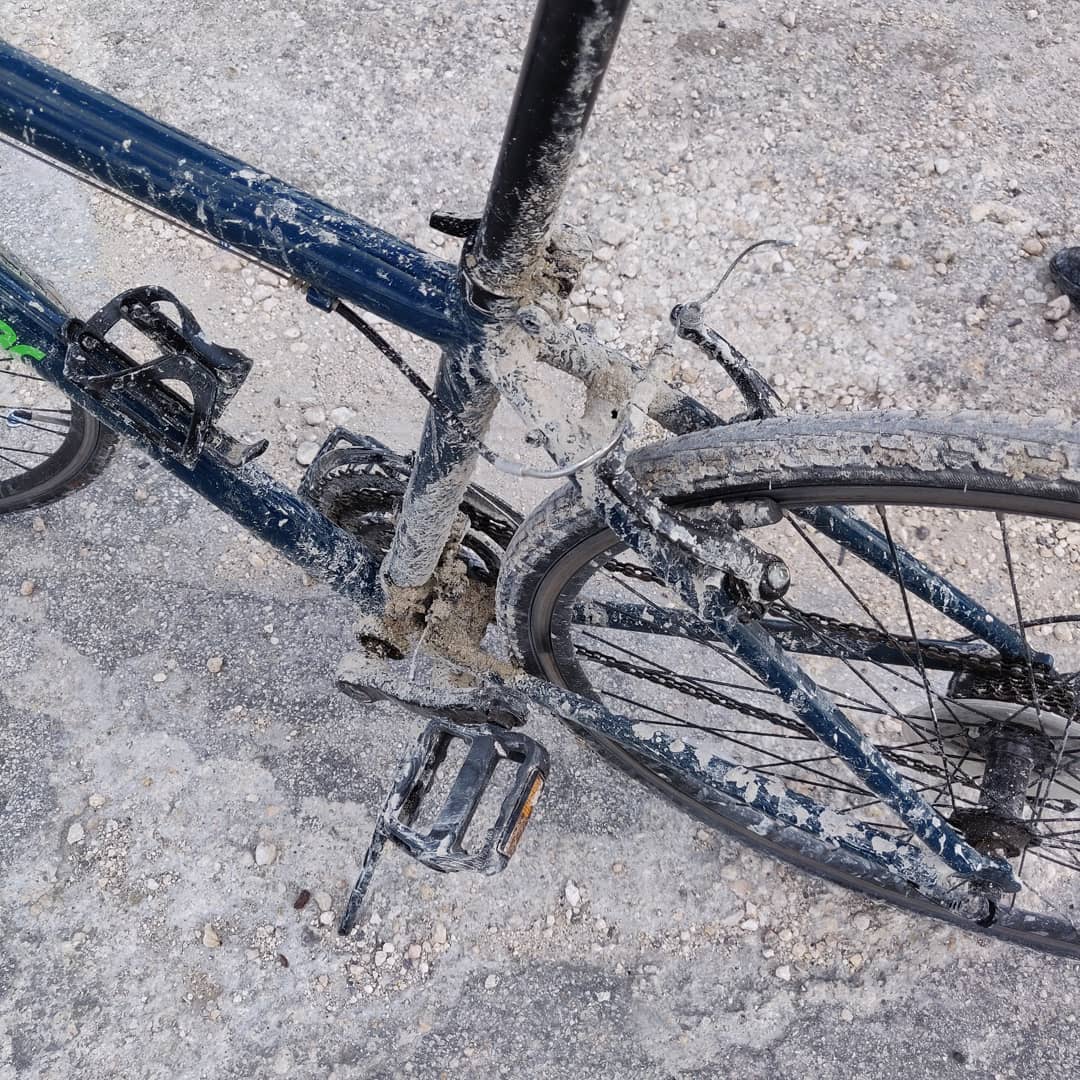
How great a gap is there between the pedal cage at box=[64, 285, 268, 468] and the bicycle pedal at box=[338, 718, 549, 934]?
733 millimetres

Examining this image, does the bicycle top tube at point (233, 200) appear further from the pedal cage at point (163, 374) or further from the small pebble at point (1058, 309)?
the small pebble at point (1058, 309)

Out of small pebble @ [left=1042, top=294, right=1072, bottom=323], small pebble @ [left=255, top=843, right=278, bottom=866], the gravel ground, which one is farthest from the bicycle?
small pebble @ [left=1042, top=294, right=1072, bottom=323]

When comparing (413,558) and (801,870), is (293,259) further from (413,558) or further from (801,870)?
(801,870)

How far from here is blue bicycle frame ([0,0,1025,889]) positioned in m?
1.06

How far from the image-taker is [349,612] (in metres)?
2.69

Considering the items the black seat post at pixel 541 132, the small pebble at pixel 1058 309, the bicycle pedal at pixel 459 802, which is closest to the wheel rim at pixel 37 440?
the bicycle pedal at pixel 459 802

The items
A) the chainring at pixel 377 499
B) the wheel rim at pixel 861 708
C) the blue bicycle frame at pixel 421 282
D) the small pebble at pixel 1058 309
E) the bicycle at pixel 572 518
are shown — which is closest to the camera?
the blue bicycle frame at pixel 421 282

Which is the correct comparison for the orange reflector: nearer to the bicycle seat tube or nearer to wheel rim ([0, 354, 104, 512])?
the bicycle seat tube

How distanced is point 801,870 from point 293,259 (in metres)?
1.84

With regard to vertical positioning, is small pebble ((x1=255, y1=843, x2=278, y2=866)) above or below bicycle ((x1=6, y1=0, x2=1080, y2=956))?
below

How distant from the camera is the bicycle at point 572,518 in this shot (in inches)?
49.9

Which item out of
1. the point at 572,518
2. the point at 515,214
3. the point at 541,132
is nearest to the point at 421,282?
the point at 515,214

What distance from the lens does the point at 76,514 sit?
2785 mm

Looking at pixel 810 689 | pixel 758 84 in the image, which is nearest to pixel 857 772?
pixel 810 689
